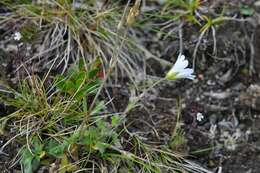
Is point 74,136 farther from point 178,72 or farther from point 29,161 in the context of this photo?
point 178,72

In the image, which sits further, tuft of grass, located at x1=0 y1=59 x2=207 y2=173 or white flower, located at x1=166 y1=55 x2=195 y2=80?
tuft of grass, located at x1=0 y1=59 x2=207 y2=173

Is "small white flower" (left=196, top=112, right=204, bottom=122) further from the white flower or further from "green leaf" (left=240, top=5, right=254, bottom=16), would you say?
"green leaf" (left=240, top=5, right=254, bottom=16)

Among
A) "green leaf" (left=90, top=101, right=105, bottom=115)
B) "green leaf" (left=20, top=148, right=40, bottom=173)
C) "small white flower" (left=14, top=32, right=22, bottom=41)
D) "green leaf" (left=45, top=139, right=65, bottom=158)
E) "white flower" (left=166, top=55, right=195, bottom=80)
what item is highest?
"small white flower" (left=14, top=32, right=22, bottom=41)

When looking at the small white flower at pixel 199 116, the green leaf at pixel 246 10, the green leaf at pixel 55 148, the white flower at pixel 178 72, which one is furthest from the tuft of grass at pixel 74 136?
the green leaf at pixel 246 10

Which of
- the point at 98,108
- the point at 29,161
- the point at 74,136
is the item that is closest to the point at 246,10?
the point at 98,108

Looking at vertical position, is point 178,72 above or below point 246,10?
below

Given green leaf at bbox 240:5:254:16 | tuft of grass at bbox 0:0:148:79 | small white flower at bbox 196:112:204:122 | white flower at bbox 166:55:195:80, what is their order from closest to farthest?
white flower at bbox 166:55:195:80
small white flower at bbox 196:112:204:122
tuft of grass at bbox 0:0:148:79
green leaf at bbox 240:5:254:16

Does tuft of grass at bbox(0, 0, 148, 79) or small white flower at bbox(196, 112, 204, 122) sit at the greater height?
tuft of grass at bbox(0, 0, 148, 79)

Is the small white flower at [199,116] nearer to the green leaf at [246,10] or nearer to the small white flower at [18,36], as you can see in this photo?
the green leaf at [246,10]

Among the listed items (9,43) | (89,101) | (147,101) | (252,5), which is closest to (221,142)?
(147,101)

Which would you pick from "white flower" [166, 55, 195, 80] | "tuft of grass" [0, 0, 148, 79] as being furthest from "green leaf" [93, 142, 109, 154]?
"tuft of grass" [0, 0, 148, 79]

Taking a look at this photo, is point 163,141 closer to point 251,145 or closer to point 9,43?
point 251,145
